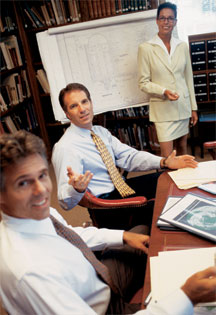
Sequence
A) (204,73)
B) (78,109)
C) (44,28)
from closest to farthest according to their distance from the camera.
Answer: (78,109), (204,73), (44,28)

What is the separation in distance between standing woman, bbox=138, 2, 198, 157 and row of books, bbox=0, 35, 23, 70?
1771mm

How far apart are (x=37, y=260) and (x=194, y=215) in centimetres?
61

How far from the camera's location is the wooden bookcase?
11.2ft

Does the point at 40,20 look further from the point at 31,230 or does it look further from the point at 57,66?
the point at 31,230

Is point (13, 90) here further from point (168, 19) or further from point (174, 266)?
point (174, 266)

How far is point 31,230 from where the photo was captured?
0.90 meters

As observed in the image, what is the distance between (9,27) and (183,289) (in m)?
3.70

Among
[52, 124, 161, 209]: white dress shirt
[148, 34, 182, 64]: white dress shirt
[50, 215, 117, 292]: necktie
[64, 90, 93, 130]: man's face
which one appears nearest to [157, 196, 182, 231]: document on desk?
[50, 215, 117, 292]: necktie

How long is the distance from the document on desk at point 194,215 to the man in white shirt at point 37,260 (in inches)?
9.5

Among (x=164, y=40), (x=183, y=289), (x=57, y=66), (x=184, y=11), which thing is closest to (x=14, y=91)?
(x=57, y=66)

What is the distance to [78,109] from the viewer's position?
189 centimetres

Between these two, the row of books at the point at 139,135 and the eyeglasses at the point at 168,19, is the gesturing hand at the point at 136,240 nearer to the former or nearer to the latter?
the eyeglasses at the point at 168,19

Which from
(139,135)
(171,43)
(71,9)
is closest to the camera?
(171,43)

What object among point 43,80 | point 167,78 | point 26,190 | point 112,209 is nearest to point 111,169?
point 112,209
